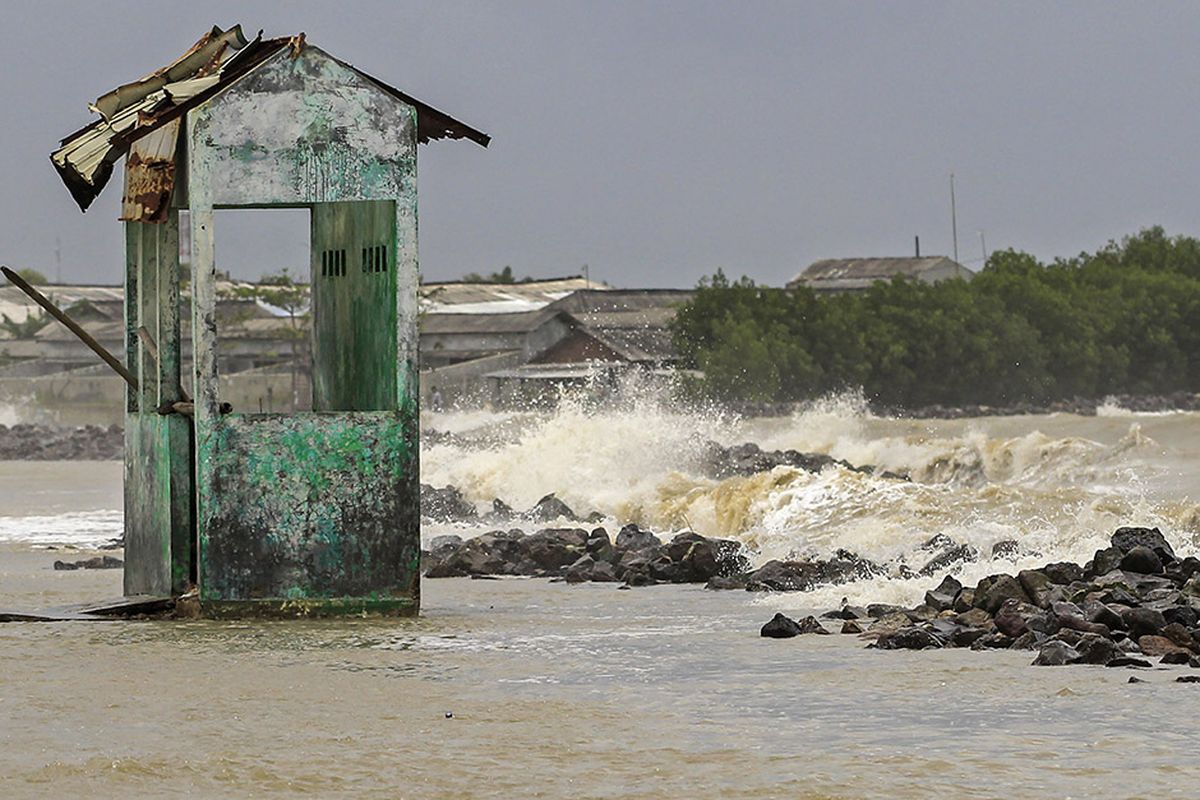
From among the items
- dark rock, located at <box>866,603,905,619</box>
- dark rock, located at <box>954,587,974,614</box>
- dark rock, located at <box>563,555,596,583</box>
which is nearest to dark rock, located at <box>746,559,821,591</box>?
dark rock, located at <box>563,555,596,583</box>

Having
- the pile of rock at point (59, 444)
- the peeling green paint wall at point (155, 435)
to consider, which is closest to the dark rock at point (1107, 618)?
the peeling green paint wall at point (155, 435)

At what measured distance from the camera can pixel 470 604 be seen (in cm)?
1379

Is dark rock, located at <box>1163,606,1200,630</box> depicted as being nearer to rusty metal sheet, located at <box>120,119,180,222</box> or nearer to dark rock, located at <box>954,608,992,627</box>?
dark rock, located at <box>954,608,992,627</box>

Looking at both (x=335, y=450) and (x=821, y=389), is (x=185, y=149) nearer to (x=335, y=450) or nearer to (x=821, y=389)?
(x=335, y=450)

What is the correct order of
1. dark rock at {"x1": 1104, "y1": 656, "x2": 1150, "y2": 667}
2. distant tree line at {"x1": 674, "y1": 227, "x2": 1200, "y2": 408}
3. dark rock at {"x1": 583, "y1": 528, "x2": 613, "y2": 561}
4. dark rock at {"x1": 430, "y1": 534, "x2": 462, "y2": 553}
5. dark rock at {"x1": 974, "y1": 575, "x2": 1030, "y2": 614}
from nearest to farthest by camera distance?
dark rock at {"x1": 1104, "y1": 656, "x2": 1150, "y2": 667} < dark rock at {"x1": 974, "y1": 575, "x2": 1030, "y2": 614} < dark rock at {"x1": 583, "y1": 528, "x2": 613, "y2": 561} < dark rock at {"x1": 430, "y1": 534, "x2": 462, "y2": 553} < distant tree line at {"x1": 674, "y1": 227, "x2": 1200, "y2": 408}

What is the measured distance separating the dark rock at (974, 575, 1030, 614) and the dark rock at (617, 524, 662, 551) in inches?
198

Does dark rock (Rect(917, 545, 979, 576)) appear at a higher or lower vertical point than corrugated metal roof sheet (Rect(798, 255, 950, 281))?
lower

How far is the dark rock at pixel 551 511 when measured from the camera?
23.7 m

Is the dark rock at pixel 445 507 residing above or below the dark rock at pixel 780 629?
above

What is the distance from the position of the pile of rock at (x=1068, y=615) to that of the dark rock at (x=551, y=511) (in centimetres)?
1095

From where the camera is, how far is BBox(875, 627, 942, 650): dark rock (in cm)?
1077

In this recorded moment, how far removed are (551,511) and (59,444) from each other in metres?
33.2

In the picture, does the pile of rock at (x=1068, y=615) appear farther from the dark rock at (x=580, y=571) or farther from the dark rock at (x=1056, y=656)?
the dark rock at (x=580, y=571)

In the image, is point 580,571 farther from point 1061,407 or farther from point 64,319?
point 1061,407
